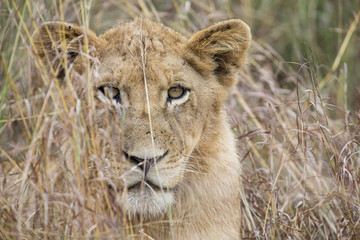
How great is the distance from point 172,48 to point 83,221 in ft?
4.76

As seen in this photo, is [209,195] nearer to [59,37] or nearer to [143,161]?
[143,161]

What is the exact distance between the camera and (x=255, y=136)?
516cm

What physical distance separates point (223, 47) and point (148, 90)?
77cm

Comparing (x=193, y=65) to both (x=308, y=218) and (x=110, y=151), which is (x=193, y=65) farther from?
(x=308, y=218)

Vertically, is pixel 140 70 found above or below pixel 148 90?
above

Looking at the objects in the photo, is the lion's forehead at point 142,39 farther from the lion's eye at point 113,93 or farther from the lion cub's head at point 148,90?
the lion's eye at point 113,93

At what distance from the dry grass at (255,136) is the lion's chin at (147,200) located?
12cm

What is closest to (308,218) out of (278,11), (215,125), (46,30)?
(215,125)

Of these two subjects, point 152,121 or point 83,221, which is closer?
point 83,221

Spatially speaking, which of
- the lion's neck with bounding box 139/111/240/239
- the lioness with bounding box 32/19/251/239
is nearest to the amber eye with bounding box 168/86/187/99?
the lioness with bounding box 32/19/251/239

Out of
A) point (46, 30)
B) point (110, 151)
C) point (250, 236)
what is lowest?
point (250, 236)

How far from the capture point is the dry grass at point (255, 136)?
315 centimetres

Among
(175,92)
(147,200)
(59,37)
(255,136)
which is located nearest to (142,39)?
(175,92)

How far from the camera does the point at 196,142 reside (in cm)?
384
